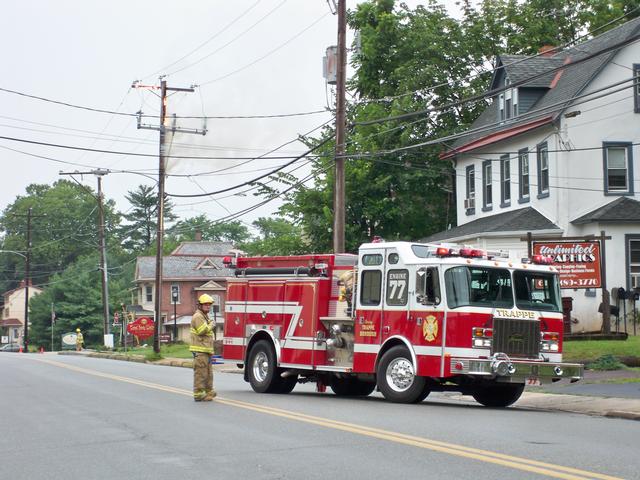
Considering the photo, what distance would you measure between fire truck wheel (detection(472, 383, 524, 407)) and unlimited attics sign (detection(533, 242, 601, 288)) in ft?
35.5

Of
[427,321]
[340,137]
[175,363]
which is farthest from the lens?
[175,363]

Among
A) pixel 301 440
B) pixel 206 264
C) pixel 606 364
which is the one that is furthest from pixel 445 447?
pixel 206 264

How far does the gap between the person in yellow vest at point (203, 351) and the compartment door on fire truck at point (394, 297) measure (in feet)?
9.50

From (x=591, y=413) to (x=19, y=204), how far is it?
124 metres

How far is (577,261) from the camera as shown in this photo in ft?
93.4

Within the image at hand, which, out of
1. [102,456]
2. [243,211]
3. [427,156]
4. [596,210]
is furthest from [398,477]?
[427,156]

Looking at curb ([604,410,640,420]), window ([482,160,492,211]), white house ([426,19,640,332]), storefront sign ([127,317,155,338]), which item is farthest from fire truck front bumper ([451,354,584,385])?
storefront sign ([127,317,155,338])

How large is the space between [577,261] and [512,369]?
1272cm

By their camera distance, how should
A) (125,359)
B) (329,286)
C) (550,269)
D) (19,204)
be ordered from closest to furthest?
1. (550,269)
2. (329,286)
3. (125,359)
4. (19,204)

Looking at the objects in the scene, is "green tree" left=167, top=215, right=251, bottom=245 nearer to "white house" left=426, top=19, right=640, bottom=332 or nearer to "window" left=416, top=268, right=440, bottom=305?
"white house" left=426, top=19, right=640, bottom=332

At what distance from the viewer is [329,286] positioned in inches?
758

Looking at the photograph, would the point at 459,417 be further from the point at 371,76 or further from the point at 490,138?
the point at 371,76

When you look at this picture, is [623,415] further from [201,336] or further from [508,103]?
[508,103]

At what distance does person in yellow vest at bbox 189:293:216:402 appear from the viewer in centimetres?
Result: 1748
